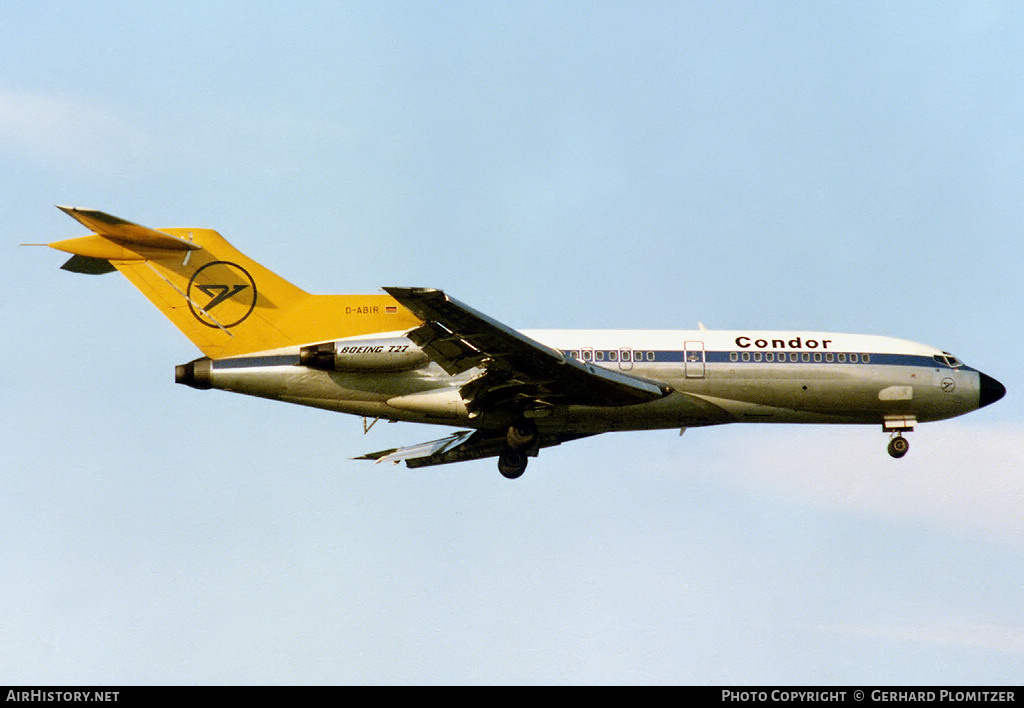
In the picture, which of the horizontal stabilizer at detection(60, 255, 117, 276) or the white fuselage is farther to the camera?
the horizontal stabilizer at detection(60, 255, 117, 276)

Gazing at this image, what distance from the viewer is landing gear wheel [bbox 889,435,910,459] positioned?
30.3 metres

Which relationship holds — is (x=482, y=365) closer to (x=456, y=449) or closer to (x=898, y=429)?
(x=456, y=449)

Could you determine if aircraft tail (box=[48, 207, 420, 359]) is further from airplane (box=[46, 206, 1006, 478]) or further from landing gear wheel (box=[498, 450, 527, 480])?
landing gear wheel (box=[498, 450, 527, 480])

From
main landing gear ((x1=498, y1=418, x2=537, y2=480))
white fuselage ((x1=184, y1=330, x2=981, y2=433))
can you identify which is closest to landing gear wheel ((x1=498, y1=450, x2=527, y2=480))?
main landing gear ((x1=498, y1=418, x2=537, y2=480))

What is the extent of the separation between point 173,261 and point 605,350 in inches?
412

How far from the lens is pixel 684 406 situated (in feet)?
93.2

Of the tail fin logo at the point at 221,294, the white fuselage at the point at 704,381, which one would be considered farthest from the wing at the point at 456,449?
the tail fin logo at the point at 221,294

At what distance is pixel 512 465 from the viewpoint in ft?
98.2

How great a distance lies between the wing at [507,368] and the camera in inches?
974

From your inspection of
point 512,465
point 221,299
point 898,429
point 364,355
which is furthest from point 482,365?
point 898,429

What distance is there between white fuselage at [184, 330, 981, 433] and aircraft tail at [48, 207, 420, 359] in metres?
0.68
